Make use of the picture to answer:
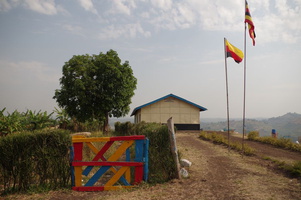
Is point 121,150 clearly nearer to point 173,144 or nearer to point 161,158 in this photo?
point 161,158

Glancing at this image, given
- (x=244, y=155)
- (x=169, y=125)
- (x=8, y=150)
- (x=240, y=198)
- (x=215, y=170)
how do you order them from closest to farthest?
(x=240, y=198), (x=8, y=150), (x=169, y=125), (x=215, y=170), (x=244, y=155)

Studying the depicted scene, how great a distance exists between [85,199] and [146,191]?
1635 mm

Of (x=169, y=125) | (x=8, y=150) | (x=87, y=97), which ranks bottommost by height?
(x=8, y=150)

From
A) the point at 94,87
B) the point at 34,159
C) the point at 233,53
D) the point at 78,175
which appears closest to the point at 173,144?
the point at 78,175

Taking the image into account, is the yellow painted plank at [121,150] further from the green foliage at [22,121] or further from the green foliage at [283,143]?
the green foliage at [283,143]

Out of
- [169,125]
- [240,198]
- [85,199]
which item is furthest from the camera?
[169,125]

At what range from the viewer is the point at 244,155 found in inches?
475

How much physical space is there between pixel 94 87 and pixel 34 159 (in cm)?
2069

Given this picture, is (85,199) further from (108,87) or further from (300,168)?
(108,87)

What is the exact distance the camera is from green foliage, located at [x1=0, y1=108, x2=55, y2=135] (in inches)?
527

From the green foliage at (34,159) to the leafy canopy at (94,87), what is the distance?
20.2 metres

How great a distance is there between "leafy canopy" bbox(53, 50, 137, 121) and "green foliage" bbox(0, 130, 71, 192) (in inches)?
794

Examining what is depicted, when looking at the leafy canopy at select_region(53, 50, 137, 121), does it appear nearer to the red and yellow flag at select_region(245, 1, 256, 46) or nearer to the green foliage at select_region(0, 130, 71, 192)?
the red and yellow flag at select_region(245, 1, 256, 46)

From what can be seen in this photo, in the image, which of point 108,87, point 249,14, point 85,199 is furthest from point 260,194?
point 108,87
